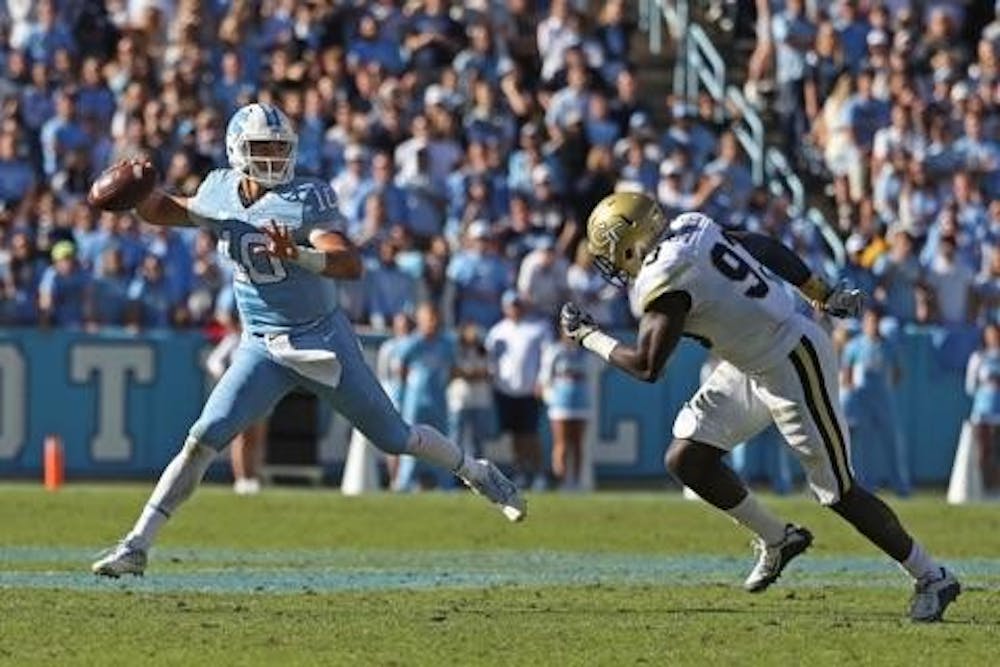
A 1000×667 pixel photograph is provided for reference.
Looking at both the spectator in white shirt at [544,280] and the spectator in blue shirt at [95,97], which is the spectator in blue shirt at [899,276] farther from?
the spectator in blue shirt at [95,97]

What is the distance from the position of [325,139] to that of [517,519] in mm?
9701

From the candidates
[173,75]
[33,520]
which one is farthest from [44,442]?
[33,520]

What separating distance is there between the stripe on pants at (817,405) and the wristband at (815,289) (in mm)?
252

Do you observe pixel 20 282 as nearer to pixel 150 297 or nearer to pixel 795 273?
pixel 150 297

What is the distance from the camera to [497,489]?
36.5ft

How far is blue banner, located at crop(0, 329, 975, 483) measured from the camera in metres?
19.5

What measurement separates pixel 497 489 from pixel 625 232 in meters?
1.82

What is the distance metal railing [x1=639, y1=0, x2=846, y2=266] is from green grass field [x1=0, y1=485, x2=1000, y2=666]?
6.04m

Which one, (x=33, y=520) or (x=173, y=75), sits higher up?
(x=173, y=75)

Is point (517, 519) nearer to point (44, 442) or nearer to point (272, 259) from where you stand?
point (272, 259)

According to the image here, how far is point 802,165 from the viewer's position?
75.8 ft

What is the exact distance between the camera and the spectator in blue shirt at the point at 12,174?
19578 millimetres

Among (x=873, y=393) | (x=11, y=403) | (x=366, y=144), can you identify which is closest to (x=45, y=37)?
(x=366, y=144)

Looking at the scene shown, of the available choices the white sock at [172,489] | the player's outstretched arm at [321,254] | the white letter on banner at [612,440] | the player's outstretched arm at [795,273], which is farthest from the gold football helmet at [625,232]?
the white letter on banner at [612,440]
